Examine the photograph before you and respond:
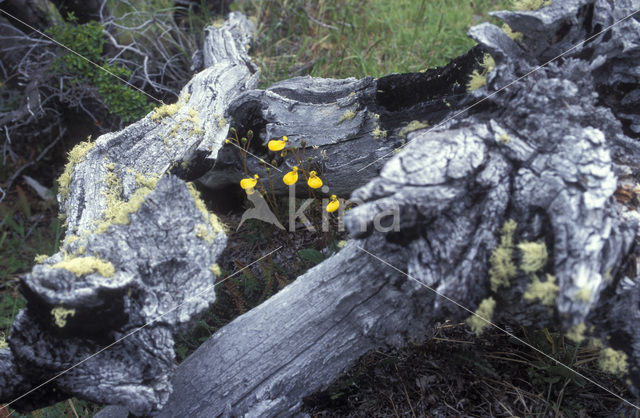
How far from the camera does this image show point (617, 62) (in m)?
2.08

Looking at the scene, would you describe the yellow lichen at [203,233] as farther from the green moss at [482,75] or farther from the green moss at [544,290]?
the green moss at [482,75]

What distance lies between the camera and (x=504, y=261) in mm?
1700

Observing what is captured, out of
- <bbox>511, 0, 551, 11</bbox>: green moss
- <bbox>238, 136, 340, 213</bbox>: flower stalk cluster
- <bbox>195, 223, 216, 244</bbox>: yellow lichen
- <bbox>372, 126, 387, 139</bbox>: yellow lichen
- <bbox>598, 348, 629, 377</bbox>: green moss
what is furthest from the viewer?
<bbox>372, 126, 387, 139</bbox>: yellow lichen

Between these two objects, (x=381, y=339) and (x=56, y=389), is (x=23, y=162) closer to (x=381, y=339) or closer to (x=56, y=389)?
(x=56, y=389)

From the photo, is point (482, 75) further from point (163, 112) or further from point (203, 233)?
point (163, 112)

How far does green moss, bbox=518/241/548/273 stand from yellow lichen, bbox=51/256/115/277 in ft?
5.17

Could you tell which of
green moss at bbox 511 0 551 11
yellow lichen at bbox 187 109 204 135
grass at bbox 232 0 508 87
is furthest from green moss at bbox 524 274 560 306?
grass at bbox 232 0 508 87

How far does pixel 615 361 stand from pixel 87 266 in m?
2.11

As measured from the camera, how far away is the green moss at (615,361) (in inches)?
70.6

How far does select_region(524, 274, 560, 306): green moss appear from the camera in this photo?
1645 millimetres

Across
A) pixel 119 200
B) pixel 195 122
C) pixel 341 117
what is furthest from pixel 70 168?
pixel 341 117

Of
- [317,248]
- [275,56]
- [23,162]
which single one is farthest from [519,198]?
[23,162]

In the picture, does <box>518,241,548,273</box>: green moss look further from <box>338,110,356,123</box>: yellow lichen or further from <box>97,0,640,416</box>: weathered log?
<box>338,110,356,123</box>: yellow lichen

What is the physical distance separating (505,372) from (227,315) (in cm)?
161
